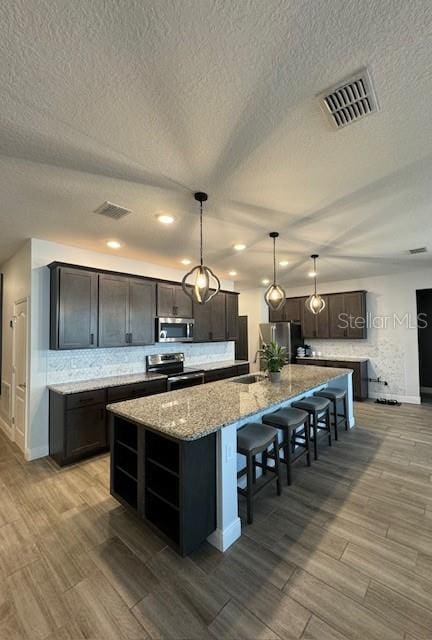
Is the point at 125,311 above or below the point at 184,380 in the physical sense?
above

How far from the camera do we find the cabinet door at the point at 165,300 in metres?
4.50

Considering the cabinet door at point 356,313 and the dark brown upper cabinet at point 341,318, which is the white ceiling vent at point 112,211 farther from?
the cabinet door at point 356,313

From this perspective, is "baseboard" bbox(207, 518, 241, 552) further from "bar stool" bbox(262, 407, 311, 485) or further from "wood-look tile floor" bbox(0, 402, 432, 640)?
"bar stool" bbox(262, 407, 311, 485)

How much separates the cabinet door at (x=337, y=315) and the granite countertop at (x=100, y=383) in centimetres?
435

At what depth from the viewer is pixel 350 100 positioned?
1.43m

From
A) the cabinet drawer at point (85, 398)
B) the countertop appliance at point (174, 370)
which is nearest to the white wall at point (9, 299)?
the cabinet drawer at point (85, 398)

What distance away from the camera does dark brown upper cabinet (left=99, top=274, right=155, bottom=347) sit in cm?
379

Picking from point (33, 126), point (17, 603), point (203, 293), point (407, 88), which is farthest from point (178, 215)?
point (17, 603)

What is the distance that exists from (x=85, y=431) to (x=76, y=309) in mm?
1526

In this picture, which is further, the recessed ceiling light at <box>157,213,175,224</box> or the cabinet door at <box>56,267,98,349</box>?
the cabinet door at <box>56,267,98,349</box>

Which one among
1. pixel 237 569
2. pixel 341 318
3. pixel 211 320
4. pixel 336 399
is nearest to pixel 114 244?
pixel 211 320

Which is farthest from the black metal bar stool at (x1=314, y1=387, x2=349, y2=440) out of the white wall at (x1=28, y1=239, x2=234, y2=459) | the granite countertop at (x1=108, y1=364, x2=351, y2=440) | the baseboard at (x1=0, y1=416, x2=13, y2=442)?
the baseboard at (x1=0, y1=416, x2=13, y2=442)

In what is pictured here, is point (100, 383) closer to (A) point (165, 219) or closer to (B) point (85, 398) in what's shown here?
(B) point (85, 398)

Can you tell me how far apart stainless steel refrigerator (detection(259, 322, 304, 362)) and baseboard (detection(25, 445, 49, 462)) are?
491cm
